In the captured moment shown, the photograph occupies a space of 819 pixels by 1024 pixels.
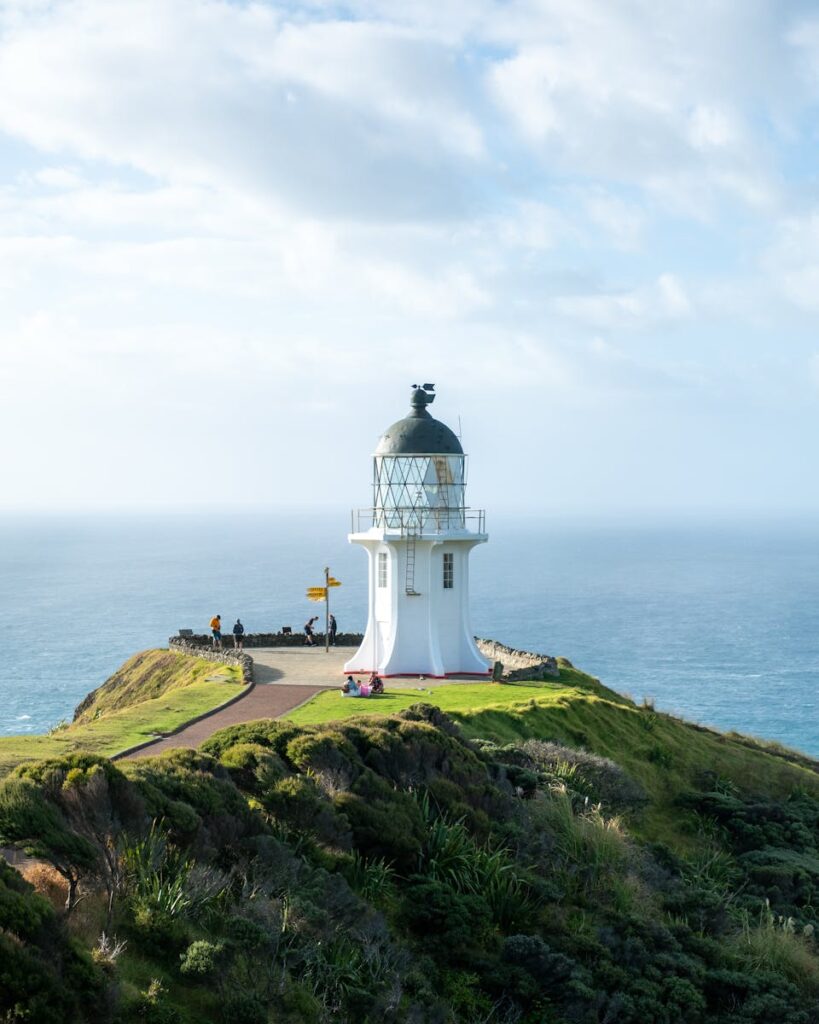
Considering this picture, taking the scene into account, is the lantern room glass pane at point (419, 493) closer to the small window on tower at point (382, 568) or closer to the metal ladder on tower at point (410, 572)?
the metal ladder on tower at point (410, 572)

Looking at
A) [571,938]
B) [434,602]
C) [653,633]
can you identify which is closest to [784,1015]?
[571,938]

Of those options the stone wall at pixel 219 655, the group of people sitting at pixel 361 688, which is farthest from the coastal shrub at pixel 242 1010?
the stone wall at pixel 219 655

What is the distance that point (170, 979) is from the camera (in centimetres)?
1158

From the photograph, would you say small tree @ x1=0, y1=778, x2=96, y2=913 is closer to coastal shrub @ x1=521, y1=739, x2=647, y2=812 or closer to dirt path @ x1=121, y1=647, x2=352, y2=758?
dirt path @ x1=121, y1=647, x2=352, y2=758

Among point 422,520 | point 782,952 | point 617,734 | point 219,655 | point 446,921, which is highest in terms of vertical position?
point 422,520

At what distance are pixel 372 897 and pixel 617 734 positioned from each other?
1525 centimetres

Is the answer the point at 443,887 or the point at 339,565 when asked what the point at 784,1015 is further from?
the point at 339,565

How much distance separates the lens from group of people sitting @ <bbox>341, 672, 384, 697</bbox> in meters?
29.7

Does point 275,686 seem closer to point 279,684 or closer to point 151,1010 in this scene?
point 279,684

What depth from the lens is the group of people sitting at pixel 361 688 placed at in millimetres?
29688

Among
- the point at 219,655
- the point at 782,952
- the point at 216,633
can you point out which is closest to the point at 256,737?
the point at 782,952

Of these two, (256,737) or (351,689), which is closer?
(256,737)

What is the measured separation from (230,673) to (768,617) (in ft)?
269

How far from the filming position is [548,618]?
103 m
